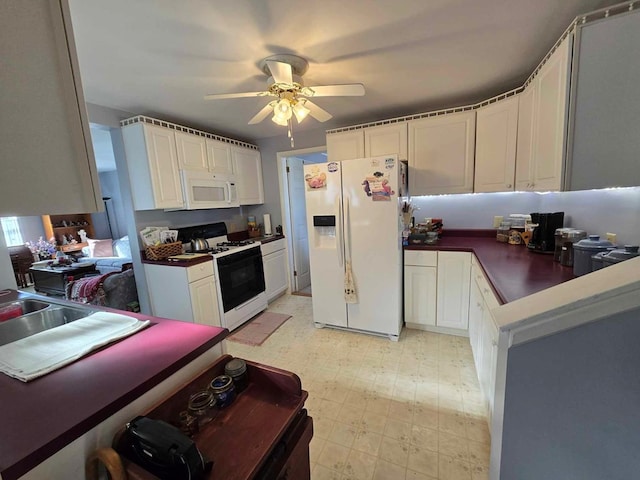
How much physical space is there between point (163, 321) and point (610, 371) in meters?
1.59

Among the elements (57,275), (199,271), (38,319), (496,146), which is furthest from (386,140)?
(57,275)

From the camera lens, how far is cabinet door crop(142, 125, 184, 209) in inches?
97.7

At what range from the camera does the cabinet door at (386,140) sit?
2.79 meters

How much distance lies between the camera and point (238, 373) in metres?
1.00

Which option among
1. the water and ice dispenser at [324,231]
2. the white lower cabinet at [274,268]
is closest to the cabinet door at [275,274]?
the white lower cabinet at [274,268]

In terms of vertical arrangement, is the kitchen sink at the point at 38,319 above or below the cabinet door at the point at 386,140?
below

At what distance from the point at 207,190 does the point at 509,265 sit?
9.77ft

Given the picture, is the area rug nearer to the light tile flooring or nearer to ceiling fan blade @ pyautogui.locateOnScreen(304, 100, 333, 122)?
the light tile flooring

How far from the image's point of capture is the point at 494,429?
3.02 feet

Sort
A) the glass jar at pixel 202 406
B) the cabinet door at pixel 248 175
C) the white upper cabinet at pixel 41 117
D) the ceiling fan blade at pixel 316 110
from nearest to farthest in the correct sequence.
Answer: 1. the white upper cabinet at pixel 41 117
2. the glass jar at pixel 202 406
3. the ceiling fan blade at pixel 316 110
4. the cabinet door at pixel 248 175

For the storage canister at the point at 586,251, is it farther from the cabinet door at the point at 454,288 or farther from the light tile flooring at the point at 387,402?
the light tile flooring at the point at 387,402

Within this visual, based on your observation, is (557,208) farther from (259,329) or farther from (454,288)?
(259,329)

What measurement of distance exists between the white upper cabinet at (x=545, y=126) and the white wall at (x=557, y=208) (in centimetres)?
37

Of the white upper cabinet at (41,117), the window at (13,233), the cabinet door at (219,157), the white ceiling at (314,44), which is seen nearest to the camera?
the white upper cabinet at (41,117)
